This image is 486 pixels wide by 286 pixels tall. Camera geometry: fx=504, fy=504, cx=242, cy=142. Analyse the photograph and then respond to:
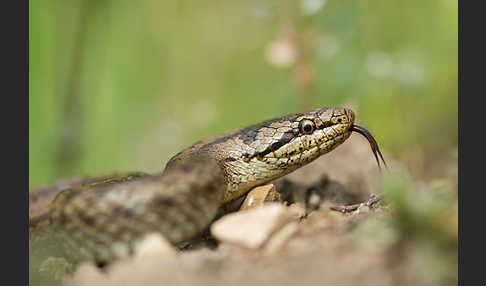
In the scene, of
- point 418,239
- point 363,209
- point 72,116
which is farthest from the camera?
point 72,116

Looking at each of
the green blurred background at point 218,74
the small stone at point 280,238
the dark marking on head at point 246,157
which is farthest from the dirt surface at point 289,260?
the green blurred background at point 218,74

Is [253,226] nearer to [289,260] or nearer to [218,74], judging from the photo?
[289,260]

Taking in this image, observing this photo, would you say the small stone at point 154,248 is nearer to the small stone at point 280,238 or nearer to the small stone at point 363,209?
the small stone at point 280,238

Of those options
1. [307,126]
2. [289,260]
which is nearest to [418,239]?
[289,260]

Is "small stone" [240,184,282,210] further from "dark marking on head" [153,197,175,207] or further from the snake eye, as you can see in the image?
"dark marking on head" [153,197,175,207]

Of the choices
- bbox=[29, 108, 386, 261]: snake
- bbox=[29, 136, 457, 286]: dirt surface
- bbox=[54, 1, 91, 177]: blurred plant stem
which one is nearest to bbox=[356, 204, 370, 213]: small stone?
bbox=[29, 136, 457, 286]: dirt surface
